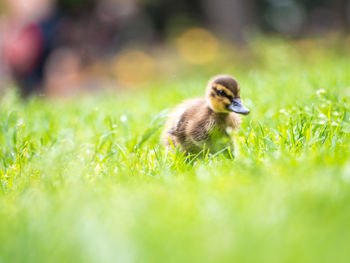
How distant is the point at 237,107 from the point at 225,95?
0.16 meters

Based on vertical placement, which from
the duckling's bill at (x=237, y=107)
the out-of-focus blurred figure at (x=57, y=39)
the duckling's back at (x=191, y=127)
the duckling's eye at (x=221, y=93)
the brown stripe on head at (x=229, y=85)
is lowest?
the out-of-focus blurred figure at (x=57, y=39)

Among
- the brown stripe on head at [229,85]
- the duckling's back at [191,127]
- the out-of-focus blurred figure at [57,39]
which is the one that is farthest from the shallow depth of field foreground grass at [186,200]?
the out-of-focus blurred figure at [57,39]

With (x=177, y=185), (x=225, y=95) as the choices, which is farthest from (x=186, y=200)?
(x=225, y=95)

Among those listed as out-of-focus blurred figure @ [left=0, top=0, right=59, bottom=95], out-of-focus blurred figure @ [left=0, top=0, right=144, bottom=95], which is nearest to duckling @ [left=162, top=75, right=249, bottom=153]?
out-of-focus blurred figure @ [left=0, top=0, right=144, bottom=95]

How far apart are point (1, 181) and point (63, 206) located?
1111 mm

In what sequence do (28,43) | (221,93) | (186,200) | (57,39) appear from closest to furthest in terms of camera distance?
(186,200) → (221,93) → (28,43) → (57,39)

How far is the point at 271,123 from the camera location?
3857 millimetres

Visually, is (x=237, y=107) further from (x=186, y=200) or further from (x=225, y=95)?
(x=186, y=200)

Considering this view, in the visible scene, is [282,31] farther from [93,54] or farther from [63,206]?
[63,206]

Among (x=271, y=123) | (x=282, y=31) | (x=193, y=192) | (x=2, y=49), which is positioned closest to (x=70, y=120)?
(x=271, y=123)

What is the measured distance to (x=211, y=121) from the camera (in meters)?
3.45

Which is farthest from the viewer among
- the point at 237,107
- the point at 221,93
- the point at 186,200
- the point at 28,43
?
the point at 28,43

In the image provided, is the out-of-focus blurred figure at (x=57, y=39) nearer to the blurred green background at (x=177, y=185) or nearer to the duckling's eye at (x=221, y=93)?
the blurred green background at (x=177, y=185)

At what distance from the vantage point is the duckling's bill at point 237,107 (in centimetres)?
321
